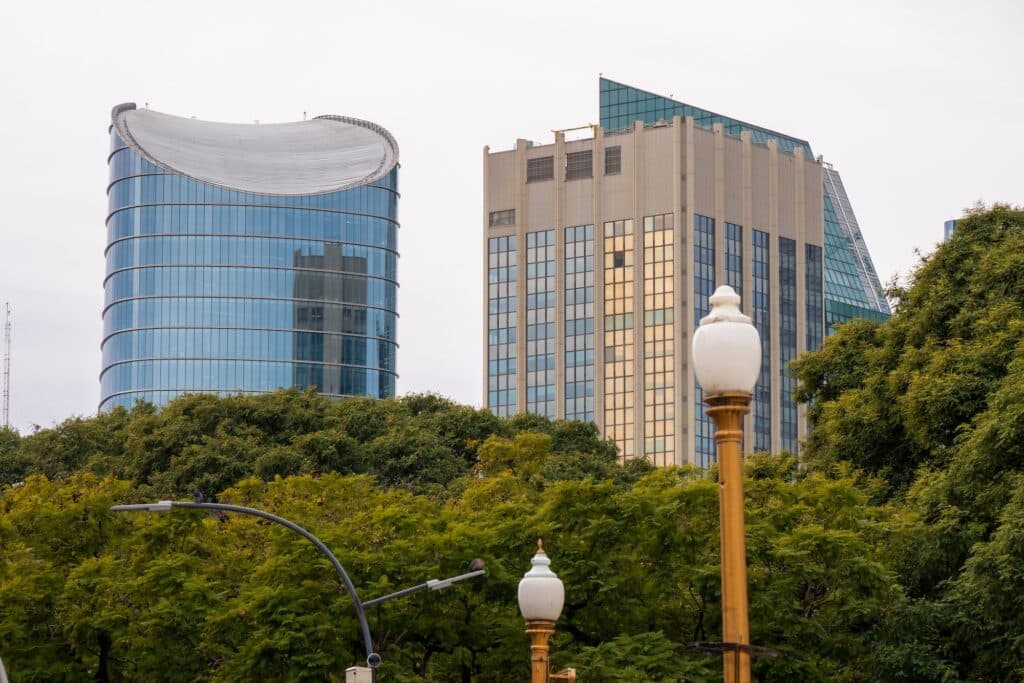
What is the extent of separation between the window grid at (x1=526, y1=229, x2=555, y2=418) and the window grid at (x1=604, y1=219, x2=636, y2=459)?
4.93 metres

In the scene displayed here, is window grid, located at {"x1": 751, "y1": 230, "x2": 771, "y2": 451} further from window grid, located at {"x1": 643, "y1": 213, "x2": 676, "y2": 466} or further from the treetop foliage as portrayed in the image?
the treetop foliage

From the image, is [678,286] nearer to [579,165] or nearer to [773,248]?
[773,248]

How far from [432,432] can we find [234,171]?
98606 millimetres

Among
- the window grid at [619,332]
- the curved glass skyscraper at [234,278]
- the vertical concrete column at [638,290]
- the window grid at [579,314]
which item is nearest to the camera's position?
the vertical concrete column at [638,290]

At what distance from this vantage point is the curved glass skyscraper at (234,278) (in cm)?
17500

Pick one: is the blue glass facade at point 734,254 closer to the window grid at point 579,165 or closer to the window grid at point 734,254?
the window grid at point 734,254

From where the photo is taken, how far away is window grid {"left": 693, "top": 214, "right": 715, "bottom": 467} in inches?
6403

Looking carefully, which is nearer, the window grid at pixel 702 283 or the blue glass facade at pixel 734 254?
the window grid at pixel 702 283

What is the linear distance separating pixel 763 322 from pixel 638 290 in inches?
449

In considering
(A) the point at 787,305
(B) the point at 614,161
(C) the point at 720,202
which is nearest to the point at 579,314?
(B) the point at 614,161

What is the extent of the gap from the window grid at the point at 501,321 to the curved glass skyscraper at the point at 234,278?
11983mm

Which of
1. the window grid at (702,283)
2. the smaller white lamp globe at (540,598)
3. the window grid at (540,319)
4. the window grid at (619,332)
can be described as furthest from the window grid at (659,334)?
the smaller white lamp globe at (540,598)

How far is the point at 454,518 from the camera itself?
5197cm

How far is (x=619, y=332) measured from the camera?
549 ft
